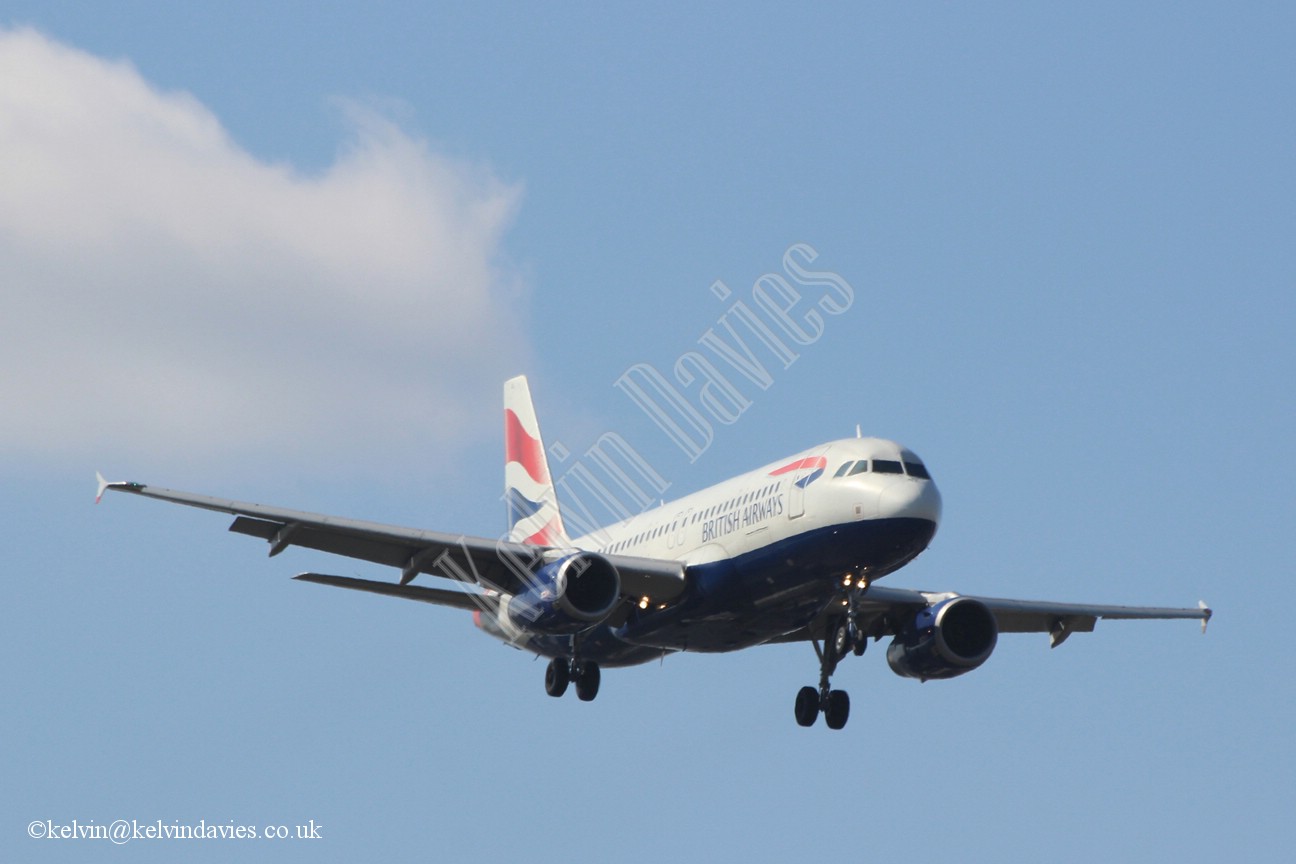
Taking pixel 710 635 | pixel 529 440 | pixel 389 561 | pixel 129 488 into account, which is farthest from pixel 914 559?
pixel 529 440

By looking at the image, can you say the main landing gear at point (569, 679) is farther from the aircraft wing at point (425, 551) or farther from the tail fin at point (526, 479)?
the tail fin at point (526, 479)

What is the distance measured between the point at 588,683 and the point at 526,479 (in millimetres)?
10417

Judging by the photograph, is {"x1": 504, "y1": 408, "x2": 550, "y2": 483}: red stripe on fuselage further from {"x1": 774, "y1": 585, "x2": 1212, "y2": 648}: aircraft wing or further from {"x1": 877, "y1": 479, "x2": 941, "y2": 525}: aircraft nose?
{"x1": 877, "y1": 479, "x2": 941, "y2": 525}: aircraft nose

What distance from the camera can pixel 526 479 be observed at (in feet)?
181

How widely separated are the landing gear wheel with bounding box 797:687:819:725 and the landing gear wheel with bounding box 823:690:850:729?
0.42 metres

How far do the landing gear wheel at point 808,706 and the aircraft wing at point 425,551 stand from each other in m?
5.15

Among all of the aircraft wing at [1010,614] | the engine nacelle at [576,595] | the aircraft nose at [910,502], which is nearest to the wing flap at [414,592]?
the engine nacelle at [576,595]

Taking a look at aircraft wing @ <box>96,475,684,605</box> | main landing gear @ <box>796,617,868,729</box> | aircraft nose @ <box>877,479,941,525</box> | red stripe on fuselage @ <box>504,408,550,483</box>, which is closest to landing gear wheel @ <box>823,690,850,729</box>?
main landing gear @ <box>796,617,868,729</box>

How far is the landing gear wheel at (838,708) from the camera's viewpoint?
144 ft

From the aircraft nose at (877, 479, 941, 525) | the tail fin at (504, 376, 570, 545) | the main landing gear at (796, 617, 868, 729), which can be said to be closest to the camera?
the aircraft nose at (877, 479, 941, 525)

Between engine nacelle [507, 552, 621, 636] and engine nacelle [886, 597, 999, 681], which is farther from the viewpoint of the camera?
engine nacelle [886, 597, 999, 681]

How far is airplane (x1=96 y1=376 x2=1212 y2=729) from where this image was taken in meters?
38.1

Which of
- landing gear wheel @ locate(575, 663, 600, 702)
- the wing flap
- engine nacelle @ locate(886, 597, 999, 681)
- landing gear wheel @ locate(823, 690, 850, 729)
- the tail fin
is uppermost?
the tail fin

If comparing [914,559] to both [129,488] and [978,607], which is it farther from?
[129,488]
